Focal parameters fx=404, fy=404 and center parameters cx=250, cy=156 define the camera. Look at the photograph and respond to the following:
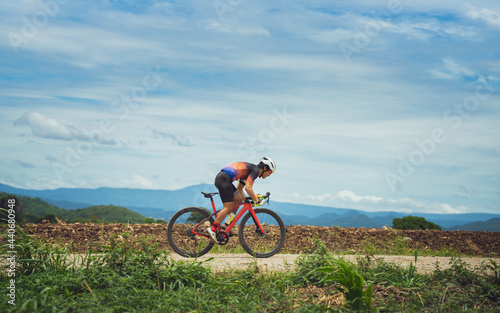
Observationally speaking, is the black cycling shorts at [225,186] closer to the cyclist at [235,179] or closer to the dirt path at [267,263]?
the cyclist at [235,179]

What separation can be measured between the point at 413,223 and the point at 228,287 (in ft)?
41.8

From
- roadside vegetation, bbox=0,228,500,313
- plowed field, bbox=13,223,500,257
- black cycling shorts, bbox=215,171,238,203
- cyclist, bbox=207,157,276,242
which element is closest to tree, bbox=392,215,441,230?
plowed field, bbox=13,223,500,257

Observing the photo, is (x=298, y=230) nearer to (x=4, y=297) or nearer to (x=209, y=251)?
(x=209, y=251)

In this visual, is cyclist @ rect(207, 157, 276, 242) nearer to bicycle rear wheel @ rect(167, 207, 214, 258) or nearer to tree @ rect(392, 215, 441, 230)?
bicycle rear wheel @ rect(167, 207, 214, 258)

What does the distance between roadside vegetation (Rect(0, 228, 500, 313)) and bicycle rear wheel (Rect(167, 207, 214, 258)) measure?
2113mm

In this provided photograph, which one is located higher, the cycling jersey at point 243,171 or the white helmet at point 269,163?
the white helmet at point 269,163

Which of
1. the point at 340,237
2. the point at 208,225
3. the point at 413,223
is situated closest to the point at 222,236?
the point at 208,225

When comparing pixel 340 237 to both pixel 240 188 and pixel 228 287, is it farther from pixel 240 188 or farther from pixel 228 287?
pixel 228 287

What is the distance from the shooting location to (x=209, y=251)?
29.2 ft

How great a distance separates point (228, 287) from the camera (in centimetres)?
552

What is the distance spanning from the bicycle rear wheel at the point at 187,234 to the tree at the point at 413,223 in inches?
390

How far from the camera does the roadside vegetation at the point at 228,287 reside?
191 inches

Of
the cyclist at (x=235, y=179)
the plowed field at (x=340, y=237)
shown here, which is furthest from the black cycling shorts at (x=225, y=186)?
the plowed field at (x=340, y=237)

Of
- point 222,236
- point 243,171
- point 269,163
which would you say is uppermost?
point 269,163
